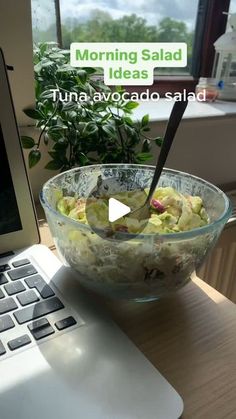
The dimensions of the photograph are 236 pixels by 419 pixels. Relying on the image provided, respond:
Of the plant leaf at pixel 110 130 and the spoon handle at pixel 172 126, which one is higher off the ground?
the spoon handle at pixel 172 126

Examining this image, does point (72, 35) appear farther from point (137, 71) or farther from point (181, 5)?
point (181, 5)

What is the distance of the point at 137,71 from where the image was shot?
793 mm

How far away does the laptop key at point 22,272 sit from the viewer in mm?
388

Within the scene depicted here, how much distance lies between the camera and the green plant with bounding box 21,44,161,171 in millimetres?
557

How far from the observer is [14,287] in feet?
1.21

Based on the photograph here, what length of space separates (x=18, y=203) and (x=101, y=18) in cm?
62

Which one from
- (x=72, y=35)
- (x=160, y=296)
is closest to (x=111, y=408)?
(x=160, y=296)

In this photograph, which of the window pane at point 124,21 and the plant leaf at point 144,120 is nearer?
the plant leaf at point 144,120

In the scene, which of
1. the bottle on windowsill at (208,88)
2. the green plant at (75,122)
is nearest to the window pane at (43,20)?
the green plant at (75,122)

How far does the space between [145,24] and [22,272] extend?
78cm

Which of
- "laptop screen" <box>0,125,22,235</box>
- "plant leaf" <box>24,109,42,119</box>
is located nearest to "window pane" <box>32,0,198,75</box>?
"plant leaf" <box>24,109,42,119</box>

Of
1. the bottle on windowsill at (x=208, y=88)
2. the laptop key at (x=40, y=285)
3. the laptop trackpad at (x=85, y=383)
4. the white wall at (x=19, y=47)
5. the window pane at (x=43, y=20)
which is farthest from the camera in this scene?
the bottle on windowsill at (x=208, y=88)

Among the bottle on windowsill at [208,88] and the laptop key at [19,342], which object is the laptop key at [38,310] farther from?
Answer: the bottle on windowsill at [208,88]

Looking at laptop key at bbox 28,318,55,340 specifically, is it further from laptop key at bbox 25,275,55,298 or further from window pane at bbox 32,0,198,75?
window pane at bbox 32,0,198,75
